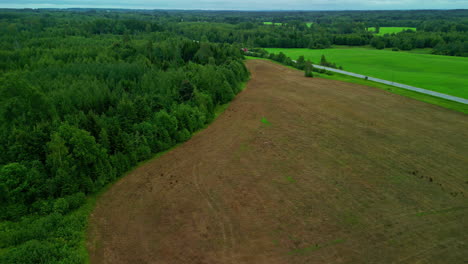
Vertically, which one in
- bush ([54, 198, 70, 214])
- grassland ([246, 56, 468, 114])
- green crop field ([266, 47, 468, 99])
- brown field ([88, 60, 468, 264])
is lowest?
brown field ([88, 60, 468, 264])

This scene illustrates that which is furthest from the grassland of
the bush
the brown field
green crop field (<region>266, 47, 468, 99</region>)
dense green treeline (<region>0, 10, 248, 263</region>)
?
the bush

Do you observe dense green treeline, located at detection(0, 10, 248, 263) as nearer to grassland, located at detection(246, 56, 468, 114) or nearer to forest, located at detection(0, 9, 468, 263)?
forest, located at detection(0, 9, 468, 263)

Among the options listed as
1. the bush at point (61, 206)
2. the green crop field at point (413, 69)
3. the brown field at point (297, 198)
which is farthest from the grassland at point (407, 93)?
the bush at point (61, 206)

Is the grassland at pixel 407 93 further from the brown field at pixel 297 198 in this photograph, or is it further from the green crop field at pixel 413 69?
the brown field at pixel 297 198

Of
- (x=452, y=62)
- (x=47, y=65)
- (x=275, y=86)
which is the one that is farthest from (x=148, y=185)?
(x=452, y=62)

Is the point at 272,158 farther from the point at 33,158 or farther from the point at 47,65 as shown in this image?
the point at 47,65

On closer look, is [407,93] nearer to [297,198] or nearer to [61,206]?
[297,198]

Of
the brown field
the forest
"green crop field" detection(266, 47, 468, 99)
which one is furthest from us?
"green crop field" detection(266, 47, 468, 99)
